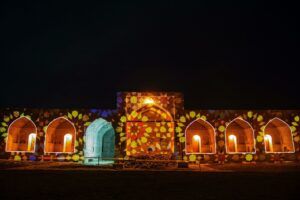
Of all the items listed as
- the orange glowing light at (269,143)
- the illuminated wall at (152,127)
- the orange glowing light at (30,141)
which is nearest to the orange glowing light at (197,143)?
the illuminated wall at (152,127)

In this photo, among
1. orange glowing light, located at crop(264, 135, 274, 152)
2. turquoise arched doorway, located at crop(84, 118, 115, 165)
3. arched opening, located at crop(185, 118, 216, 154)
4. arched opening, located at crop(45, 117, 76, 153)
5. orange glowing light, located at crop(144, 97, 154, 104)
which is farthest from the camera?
arched opening, located at crop(185, 118, 216, 154)

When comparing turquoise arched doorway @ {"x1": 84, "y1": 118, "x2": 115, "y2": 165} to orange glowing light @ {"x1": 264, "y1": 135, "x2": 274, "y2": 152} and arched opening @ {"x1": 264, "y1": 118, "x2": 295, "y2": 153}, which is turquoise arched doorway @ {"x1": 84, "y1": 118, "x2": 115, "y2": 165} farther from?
orange glowing light @ {"x1": 264, "y1": 135, "x2": 274, "y2": 152}

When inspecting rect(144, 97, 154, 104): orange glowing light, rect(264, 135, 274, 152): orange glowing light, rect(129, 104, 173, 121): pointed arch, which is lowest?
rect(264, 135, 274, 152): orange glowing light

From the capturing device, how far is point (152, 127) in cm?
2034

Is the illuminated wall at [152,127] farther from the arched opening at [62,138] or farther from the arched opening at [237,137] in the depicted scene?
the arched opening at [62,138]

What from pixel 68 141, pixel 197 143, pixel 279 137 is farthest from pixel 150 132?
pixel 279 137

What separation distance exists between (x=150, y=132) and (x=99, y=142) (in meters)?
5.47

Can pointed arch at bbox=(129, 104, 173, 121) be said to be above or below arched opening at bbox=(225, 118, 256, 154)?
above

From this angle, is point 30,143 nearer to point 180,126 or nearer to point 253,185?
point 180,126

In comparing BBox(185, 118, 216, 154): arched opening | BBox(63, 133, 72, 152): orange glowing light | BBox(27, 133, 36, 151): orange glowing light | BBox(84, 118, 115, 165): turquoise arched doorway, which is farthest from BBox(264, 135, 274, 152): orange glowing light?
BBox(27, 133, 36, 151): orange glowing light

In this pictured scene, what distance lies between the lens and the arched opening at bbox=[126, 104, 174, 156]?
769 inches

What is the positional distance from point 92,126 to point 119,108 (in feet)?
8.68

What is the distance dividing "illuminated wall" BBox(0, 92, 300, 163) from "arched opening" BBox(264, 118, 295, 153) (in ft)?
0.27

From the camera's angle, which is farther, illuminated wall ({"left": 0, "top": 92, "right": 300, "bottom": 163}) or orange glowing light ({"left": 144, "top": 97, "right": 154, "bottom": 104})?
orange glowing light ({"left": 144, "top": 97, "right": 154, "bottom": 104})
